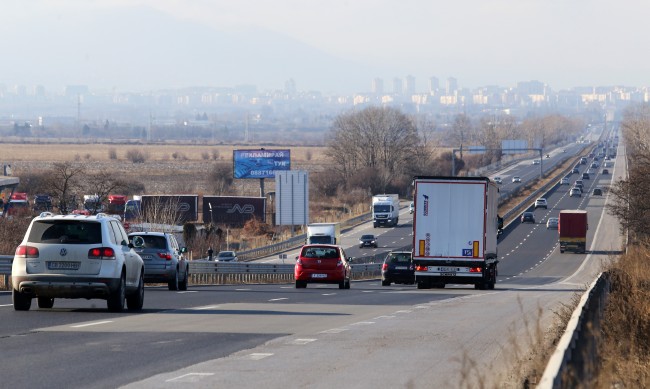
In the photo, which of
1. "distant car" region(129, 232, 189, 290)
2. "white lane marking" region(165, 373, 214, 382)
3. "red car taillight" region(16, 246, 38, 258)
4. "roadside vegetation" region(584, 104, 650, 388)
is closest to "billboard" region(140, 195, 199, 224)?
"distant car" region(129, 232, 189, 290)

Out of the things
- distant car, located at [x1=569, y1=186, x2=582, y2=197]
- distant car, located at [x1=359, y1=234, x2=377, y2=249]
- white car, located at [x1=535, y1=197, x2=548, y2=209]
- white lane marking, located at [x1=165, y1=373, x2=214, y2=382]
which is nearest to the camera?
white lane marking, located at [x1=165, y1=373, x2=214, y2=382]

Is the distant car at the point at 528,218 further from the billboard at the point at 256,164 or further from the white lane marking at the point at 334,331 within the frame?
the white lane marking at the point at 334,331

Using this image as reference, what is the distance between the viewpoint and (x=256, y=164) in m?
113

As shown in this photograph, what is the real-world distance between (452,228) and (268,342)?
21228mm

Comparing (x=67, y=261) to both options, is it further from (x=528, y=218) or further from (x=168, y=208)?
(x=528, y=218)

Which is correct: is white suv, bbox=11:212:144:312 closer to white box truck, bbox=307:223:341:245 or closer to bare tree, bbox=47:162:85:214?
bare tree, bbox=47:162:85:214

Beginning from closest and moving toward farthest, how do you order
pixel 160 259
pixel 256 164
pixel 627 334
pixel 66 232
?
pixel 627 334 → pixel 66 232 → pixel 160 259 → pixel 256 164

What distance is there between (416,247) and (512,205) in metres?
90.0

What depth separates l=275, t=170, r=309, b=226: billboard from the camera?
93.3 meters

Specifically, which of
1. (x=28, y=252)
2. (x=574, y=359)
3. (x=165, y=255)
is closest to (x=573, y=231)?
(x=165, y=255)

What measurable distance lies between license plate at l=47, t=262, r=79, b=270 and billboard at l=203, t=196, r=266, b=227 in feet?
279

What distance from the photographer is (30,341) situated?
1538 cm

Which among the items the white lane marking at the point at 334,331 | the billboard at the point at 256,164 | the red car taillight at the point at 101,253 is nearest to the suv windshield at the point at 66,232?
the red car taillight at the point at 101,253

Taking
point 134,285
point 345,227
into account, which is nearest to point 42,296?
point 134,285
